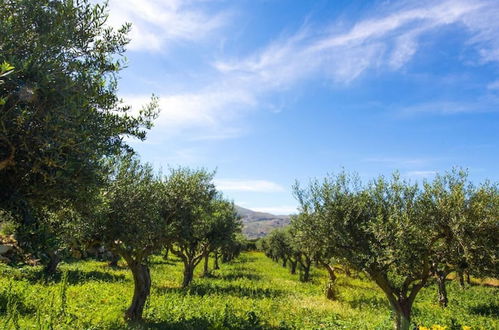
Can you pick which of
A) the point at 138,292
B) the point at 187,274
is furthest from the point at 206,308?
the point at 187,274

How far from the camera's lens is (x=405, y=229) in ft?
54.1

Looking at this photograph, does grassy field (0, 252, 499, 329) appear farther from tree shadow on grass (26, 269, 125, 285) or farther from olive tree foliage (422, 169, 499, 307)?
olive tree foliage (422, 169, 499, 307)

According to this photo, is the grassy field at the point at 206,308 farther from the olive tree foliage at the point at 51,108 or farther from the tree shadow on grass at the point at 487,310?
the olive tree foliage at the point at 51,108

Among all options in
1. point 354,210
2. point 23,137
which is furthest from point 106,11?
point 354,210

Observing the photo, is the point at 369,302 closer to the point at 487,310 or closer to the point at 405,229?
the point at 487,310

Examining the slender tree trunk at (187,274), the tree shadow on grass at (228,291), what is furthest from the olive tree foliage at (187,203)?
the slender tree trunk at (187,274)

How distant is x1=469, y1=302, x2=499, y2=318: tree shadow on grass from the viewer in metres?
28.8

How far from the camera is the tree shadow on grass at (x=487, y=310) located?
2878 centimetres

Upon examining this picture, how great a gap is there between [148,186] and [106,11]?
1056cm

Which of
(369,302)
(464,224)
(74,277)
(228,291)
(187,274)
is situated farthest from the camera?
(187,274)

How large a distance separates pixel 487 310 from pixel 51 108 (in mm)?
37668

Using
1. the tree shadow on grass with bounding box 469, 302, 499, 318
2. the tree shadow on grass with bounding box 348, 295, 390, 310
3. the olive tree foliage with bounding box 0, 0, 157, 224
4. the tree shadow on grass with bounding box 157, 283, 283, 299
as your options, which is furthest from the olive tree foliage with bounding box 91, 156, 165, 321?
the tree shadow on grass with bounding box 469, 302, 499, 318

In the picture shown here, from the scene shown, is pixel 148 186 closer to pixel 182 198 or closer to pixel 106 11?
pixel 182 198

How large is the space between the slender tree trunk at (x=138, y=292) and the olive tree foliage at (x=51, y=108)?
31.9 ft
